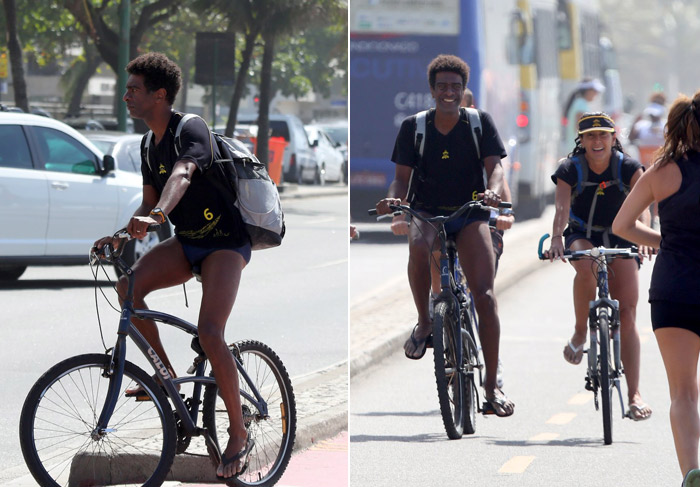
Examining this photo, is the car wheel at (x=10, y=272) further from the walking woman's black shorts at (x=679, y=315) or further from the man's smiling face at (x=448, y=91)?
the walking woman's black shorts at (x=679, y=315)

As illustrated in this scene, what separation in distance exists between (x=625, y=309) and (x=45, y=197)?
24.3ft

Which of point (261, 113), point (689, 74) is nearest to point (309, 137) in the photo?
point (261, 113)

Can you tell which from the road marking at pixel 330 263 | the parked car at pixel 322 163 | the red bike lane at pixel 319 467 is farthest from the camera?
the parked car at pixel 322 163

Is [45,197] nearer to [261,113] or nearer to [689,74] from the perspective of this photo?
[261,113]

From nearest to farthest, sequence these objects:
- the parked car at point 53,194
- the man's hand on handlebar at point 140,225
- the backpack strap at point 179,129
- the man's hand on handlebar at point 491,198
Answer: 1. the man's hand on handlebar at point 140,225
2. the backpack strap at point 179,129
3. the man's hand on handlebar at point 491,198
4. the parked car at point 53,194

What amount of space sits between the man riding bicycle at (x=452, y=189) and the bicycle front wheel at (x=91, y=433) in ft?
6.64

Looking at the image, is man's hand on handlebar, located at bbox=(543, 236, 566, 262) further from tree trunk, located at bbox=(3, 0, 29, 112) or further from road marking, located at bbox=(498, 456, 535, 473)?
tree trunk, located at bbox=(3, 0, 29, 112)

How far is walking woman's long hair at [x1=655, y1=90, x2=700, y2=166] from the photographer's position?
496 centimetres

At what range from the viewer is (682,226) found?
4.90m

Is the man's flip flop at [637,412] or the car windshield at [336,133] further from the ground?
the car windshield at [336,133]

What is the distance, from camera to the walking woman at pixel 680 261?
489 cm

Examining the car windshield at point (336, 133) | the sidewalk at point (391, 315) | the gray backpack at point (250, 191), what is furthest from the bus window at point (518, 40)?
the car windshield at point (336, 133)

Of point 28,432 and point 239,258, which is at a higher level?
point 239,258

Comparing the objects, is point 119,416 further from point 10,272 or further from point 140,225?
point 10,272
